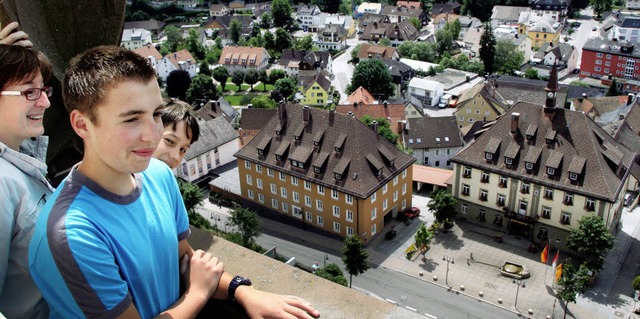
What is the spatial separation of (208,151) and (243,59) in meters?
38.1

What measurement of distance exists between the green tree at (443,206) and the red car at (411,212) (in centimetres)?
179

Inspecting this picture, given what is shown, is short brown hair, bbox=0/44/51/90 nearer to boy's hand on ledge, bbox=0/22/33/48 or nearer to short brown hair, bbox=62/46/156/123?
boy's hand on ledge, bbox=0/22/33/48

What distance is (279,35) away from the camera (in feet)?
277

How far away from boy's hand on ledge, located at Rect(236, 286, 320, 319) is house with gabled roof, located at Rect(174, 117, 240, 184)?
34.2 metres

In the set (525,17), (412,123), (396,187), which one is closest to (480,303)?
(396,187)

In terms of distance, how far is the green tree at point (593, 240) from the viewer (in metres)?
27.4

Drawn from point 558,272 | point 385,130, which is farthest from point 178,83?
point 558,272

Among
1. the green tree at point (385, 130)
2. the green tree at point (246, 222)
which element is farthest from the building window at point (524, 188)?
the green tree at point (246, 222)

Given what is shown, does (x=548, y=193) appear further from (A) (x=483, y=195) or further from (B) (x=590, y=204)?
(A) (x=483, y=195)

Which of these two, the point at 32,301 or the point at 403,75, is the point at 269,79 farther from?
the point at 32,301

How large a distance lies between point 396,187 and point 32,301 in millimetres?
29597

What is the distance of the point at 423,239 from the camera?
29578 millimetres

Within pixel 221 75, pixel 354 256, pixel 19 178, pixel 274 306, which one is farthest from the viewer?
pixel 221 75

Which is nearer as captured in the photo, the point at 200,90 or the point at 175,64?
the point at 200,90
